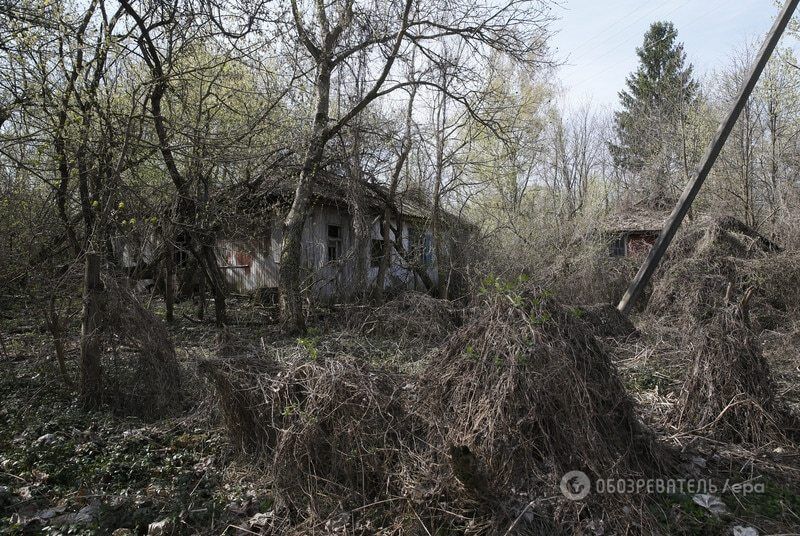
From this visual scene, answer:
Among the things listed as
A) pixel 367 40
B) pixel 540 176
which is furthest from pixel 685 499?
pixel 540 176

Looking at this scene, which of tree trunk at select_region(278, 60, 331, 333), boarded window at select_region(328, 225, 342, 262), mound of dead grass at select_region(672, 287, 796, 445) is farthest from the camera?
boarded window at select_region(328, 225, 342, 262)

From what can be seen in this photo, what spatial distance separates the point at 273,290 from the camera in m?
14.2

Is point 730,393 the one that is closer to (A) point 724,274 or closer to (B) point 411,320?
(B) point 411,320

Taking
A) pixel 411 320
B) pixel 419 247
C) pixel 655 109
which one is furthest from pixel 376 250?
pixel 655 109

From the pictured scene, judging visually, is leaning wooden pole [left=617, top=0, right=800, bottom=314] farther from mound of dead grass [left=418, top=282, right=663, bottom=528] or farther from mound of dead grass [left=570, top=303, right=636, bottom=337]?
mound of dead grass [left=418, top=282, right=663, bottom=528]

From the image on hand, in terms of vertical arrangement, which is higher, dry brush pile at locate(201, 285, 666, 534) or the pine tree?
the pine tree

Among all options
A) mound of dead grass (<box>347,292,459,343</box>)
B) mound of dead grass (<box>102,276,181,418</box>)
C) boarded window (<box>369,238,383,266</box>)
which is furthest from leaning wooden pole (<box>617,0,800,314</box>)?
mound of dead grass (<box>102,276,181,418</box>)

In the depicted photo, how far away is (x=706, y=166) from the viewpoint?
920 centimetres

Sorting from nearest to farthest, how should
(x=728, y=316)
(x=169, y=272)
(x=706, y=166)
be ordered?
(x=728, y=316) → (x=706, y=166) → (x=169, y=272)

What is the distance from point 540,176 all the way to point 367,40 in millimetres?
20812

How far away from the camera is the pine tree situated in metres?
20.6

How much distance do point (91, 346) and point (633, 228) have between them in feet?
52.6

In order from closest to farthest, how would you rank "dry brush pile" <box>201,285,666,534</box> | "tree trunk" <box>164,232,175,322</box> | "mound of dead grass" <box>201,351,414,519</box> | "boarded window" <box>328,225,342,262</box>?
"dry brush pile" <box>201,285,666,534</box>
"mound of dead grass" <box>201,351,414,519</box>
"tree trunk" <box>164,232,175,322</box>
"boarded window" <box>328,225,342,262</box>

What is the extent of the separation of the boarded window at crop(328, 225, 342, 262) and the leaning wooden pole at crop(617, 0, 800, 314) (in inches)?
350
